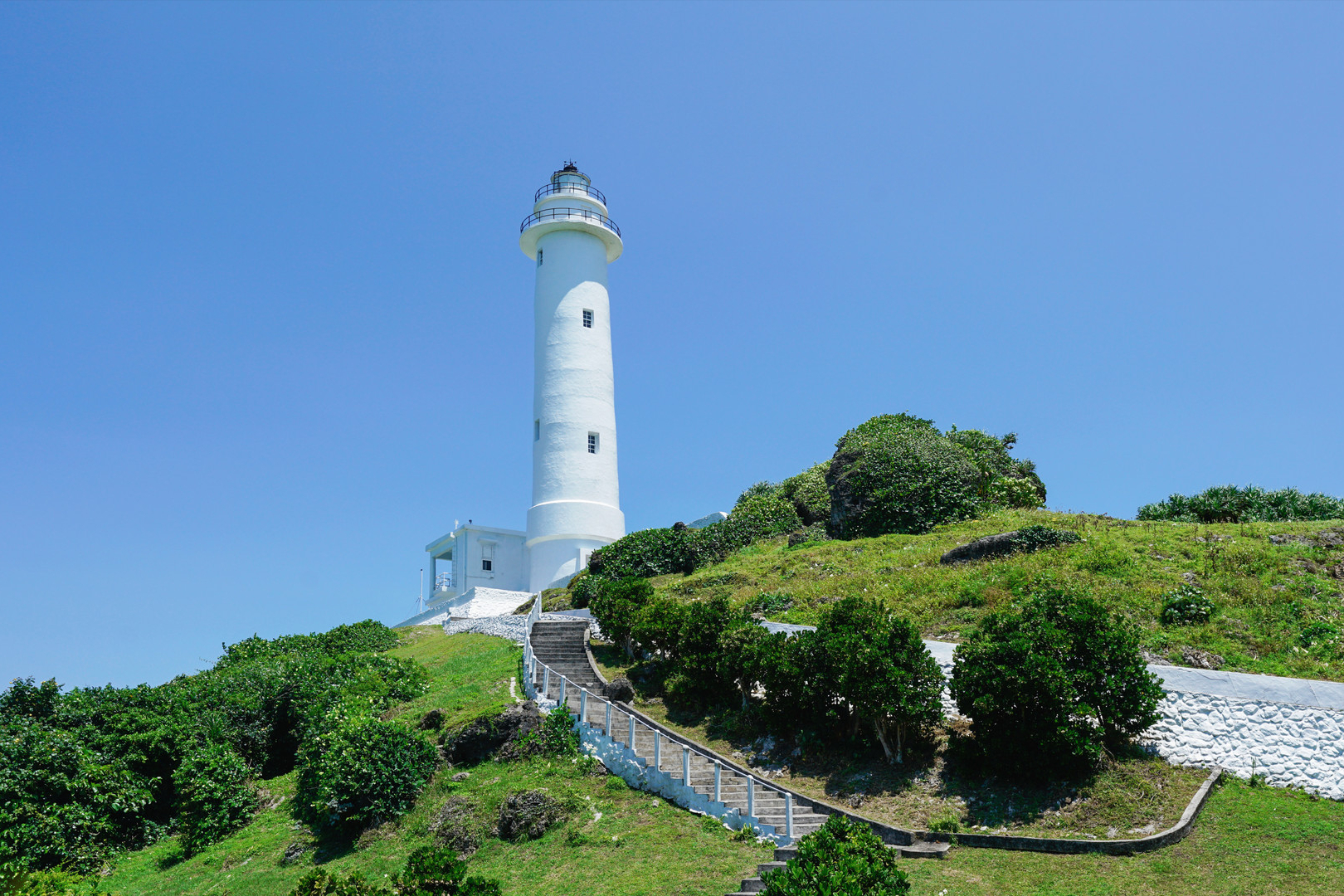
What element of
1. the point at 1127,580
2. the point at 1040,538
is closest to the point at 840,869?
the point at 1127,580

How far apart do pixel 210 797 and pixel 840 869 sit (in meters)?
14.3

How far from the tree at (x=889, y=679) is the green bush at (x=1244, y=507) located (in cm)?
1346

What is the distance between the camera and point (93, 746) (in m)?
20.5

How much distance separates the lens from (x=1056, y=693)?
13.5m

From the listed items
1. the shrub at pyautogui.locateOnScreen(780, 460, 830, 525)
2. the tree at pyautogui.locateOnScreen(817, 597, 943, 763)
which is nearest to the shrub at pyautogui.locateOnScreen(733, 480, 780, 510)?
the shrub at pyautogui.locateOnScreen(780, 460, 830, 525)

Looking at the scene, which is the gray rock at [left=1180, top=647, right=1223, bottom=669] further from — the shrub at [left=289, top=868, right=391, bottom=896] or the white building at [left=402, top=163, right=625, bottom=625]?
the white building at [left=402, top=163, right=625, bottom=625]

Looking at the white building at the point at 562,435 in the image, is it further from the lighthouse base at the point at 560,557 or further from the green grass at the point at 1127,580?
the green grass at the point at 1127,580

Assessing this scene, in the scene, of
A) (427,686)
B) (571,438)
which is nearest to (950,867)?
(427,686)

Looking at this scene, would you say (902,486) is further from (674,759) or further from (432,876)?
(432,876)

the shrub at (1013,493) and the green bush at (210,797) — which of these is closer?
the green bush at (210,797)

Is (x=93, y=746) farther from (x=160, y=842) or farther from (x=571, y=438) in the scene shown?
(x=571, y=438)

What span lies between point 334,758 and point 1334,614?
17124mm

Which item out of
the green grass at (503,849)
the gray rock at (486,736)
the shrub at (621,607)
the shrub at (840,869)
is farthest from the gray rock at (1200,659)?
the gray rock at (486,736)

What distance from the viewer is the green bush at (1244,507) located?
25141 millimetres
